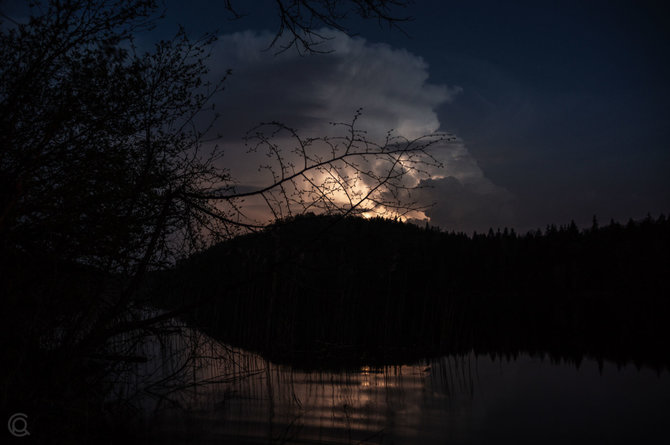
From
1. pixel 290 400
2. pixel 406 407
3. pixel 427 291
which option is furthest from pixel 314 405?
pixel 427 291

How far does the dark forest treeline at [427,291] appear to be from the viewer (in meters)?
5.14

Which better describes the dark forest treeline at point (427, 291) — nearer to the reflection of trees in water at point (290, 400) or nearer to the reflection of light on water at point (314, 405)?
the reflection of trees in water at point (290, 400)

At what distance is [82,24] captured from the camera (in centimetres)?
459

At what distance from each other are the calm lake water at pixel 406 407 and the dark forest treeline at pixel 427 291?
4.80ft

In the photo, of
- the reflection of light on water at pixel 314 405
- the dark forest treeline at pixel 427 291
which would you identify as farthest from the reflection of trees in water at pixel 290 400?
the dark forest treeline at pixel 427 291

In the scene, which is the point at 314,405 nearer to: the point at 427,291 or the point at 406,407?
the point at 406,407

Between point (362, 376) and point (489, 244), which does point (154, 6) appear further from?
point (489, 244)

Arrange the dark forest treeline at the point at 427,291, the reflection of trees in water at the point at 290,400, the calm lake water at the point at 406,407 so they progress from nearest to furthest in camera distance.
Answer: the dark forest treeline at the point at 427,291 → the reflection of trees in water at the point at 290,400 → the calm lake water at the point at 406,407

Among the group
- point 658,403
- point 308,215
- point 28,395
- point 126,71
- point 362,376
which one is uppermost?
point 126,71

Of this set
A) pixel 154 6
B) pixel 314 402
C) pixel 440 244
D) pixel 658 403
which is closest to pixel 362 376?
pixel 314 402

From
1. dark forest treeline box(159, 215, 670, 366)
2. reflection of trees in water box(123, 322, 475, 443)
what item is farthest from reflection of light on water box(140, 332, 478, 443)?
dark forest treeline box(159, 215, 670, 366)

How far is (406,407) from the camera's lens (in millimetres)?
12328

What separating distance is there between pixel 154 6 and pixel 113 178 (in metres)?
1.87

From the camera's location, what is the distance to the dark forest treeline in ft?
16.9
